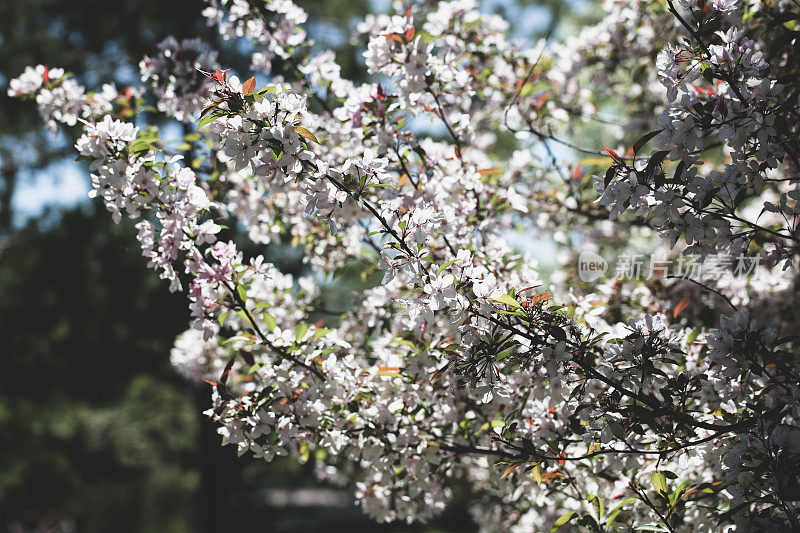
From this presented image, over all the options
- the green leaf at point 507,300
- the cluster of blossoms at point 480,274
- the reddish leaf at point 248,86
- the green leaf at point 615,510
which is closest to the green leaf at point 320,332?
the cluster of blossoms at point 480,274

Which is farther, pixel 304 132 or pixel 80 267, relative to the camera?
pixel 80 267

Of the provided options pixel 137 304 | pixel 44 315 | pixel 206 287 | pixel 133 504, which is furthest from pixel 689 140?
pixel 133 504

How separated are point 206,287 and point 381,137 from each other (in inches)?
34.9

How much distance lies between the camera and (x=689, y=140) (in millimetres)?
1620

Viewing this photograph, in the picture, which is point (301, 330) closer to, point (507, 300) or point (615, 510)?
point (507, 300)

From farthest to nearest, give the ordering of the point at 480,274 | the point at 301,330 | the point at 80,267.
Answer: the point at 80,267 < the point at 301,330 < the point at 480,274

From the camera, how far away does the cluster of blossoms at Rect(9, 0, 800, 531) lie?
1610 mm

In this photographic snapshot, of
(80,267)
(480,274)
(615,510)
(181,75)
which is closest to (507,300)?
(480,274)

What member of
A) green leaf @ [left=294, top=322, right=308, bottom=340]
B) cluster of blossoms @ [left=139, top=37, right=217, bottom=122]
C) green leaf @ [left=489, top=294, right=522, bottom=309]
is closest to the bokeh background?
cluster of blossoms @ [left=139, top=37, right=217, bottom=122]

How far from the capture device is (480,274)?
5.50 ft

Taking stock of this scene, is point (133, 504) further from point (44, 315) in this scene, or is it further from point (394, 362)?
point (394, 362)

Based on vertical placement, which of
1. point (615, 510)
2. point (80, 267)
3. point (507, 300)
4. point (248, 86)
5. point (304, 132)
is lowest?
point (615, 510)

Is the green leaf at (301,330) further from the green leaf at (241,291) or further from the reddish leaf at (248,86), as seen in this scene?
the reddish leaf at (248,86)

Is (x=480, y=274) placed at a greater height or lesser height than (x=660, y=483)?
greater
